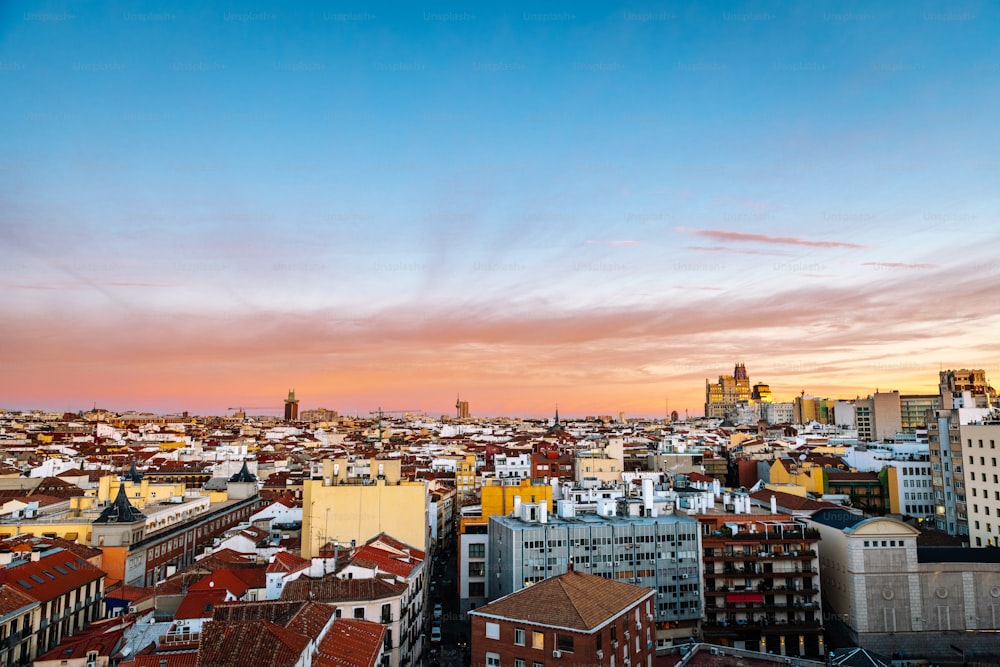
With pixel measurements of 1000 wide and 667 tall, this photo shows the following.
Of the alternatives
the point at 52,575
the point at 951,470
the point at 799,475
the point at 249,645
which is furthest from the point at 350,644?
the point at 799,475

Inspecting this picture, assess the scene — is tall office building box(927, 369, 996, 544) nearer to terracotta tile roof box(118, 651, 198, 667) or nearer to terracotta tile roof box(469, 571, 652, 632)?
terracotta tile roof box(469, 571, 652, 632)

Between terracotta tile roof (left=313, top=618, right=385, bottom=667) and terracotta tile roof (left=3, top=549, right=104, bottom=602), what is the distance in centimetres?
2109

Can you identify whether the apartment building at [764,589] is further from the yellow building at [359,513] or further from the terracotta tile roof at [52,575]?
the terracotta tile roof at [52,575]

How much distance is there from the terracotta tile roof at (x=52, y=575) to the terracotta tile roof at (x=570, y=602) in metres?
25.5

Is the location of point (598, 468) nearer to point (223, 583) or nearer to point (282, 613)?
point (223, 583)

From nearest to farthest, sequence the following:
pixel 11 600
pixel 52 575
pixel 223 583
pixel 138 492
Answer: pixel 11 600
pixel 223 583
pixel 52 575
pixel 138 492

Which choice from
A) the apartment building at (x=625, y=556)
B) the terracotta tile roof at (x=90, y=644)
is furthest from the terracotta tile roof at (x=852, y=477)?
the terracotta tile roof at (x=90, y=644)

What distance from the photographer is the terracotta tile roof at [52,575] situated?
41875 mm

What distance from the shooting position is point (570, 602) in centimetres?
3666

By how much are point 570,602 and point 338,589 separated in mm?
11748

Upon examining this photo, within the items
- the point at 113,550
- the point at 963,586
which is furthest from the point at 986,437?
the point at 113,550

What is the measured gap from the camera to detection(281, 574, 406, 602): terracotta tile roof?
1426 inches

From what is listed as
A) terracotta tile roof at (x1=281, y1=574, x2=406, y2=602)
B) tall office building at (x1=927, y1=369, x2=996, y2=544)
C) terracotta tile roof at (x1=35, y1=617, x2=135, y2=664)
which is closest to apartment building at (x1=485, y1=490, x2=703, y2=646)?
terracotta tile roof at (x1=281, y1=574, x2=406, y2=602)

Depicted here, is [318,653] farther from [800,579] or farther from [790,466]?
[790,466]
